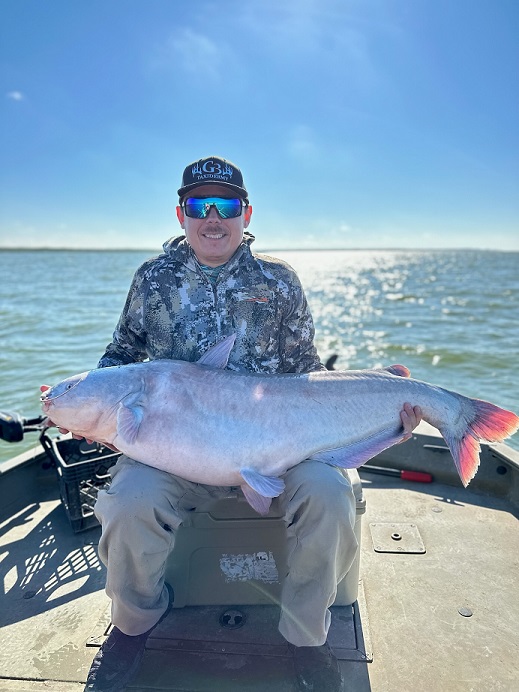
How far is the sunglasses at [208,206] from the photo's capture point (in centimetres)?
340

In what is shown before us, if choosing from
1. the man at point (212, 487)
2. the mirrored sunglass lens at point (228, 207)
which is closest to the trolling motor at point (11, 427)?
the man at point (212, 487)

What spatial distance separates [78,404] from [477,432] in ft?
7.88

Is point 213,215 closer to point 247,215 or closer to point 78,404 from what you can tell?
point 247,215

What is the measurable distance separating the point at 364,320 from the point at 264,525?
67.7ft

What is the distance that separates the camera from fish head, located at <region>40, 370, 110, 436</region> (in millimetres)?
2922

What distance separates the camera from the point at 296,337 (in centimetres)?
363

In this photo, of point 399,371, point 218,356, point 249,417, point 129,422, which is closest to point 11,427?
point 129,422

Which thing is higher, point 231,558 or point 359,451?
point 359,451

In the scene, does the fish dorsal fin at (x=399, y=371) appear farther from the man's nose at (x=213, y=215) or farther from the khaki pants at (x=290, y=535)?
the man's nose at (x=213, y=215)

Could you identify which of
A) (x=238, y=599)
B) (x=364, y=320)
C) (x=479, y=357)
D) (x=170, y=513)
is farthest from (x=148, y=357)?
(x=364, y=320)

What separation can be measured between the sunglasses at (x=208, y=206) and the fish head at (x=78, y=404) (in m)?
1.28

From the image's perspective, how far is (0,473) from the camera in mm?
4512

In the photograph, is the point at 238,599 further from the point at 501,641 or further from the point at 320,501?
the point at 501,641

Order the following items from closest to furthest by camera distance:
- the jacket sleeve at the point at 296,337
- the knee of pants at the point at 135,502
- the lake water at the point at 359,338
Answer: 1. the knee of pants at the point at 135,502
2. the jacket sleeve at the point at 296,337
3. the lake water at the point at 359,338
